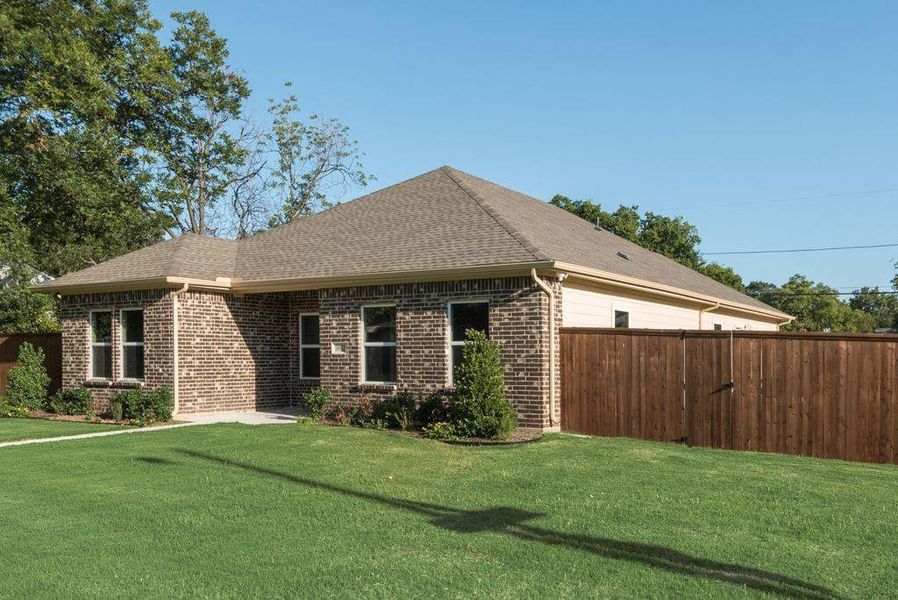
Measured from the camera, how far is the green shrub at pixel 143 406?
15336 millimetres

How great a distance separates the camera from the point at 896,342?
11.3 meters

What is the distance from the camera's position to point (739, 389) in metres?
12.1

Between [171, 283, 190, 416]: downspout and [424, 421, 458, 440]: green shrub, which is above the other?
[171, 283, 190, 416]: downspout

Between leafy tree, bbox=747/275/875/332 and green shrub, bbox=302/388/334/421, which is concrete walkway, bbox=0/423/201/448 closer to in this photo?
green shrub, bbox=302/388/334/421

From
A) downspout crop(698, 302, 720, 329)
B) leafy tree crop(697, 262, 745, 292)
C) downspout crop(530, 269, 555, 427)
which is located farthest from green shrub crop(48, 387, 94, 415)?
leafy tree crop(697, 262, 745, 292)

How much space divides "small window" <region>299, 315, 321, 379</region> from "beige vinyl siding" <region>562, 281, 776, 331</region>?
6.70m

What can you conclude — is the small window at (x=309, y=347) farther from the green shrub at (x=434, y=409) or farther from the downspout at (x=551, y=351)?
the downspout at (x=551, y=351)

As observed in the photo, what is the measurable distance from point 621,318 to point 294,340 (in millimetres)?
7700

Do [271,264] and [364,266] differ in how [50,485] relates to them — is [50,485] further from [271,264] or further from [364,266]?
[271,264]

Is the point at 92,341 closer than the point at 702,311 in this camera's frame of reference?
Yes

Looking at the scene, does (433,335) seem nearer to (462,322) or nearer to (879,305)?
(462,322)

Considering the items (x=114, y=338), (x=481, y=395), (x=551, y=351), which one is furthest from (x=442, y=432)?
(x=114, y=338)

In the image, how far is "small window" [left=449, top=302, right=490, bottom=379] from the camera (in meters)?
13.7

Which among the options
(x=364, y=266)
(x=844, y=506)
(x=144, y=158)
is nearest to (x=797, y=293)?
(x=144, y=158)
